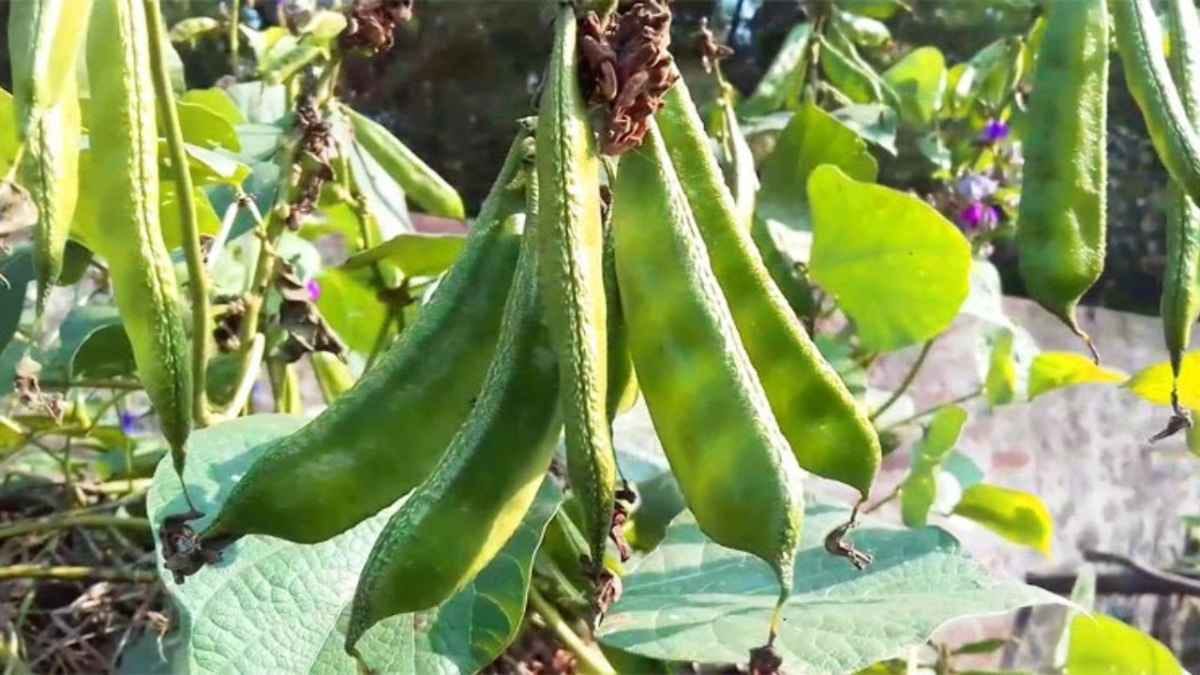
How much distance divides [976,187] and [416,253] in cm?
71

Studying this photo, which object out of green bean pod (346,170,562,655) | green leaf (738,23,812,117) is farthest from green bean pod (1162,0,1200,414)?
green leaf (738,23,812,117)

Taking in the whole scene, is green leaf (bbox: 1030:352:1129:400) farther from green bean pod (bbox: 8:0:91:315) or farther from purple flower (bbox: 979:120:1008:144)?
green bean pod (bbox: 8:0:91:315)

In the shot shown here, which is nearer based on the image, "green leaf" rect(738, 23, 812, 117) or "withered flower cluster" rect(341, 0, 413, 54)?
"withered flower cluster" rect(341, 0, 413, 54)

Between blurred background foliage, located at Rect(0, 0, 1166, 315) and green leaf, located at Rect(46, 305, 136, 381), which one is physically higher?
green leaf, located at Rect(46, 305, 136, 381)

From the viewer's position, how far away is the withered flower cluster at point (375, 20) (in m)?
0.70

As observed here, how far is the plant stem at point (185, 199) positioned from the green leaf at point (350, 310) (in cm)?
46

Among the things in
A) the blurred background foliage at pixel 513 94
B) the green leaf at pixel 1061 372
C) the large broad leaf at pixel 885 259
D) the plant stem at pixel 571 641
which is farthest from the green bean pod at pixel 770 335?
the blurred background foliage at pixel 513 94

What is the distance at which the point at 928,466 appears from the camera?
1.03 m

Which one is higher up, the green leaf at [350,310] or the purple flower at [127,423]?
the green leaf at [350,310]

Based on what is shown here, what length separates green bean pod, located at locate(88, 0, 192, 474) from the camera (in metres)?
0.39

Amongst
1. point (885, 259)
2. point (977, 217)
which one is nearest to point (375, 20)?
point (885, 259)

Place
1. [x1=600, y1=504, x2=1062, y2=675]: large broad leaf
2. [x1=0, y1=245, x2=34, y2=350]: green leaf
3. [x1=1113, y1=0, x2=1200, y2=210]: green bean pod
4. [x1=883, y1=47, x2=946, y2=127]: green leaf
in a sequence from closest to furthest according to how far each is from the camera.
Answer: [x1=1113, y1=0, x2=1200, y2=210]: green bean pod < [x1=600, y1=504, x2=1062, y2=675]: large broad leaf < [x1=0, y1=245, x2=34, y2=350]: green leaf < [x1=883, y1=47, x2=946, y2=127]: green leaf

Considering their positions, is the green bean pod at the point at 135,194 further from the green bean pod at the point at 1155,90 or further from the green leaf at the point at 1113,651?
the green leaf at the point at 1113,651

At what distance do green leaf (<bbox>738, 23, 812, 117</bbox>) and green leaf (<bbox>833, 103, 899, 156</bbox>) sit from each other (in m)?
0.08
